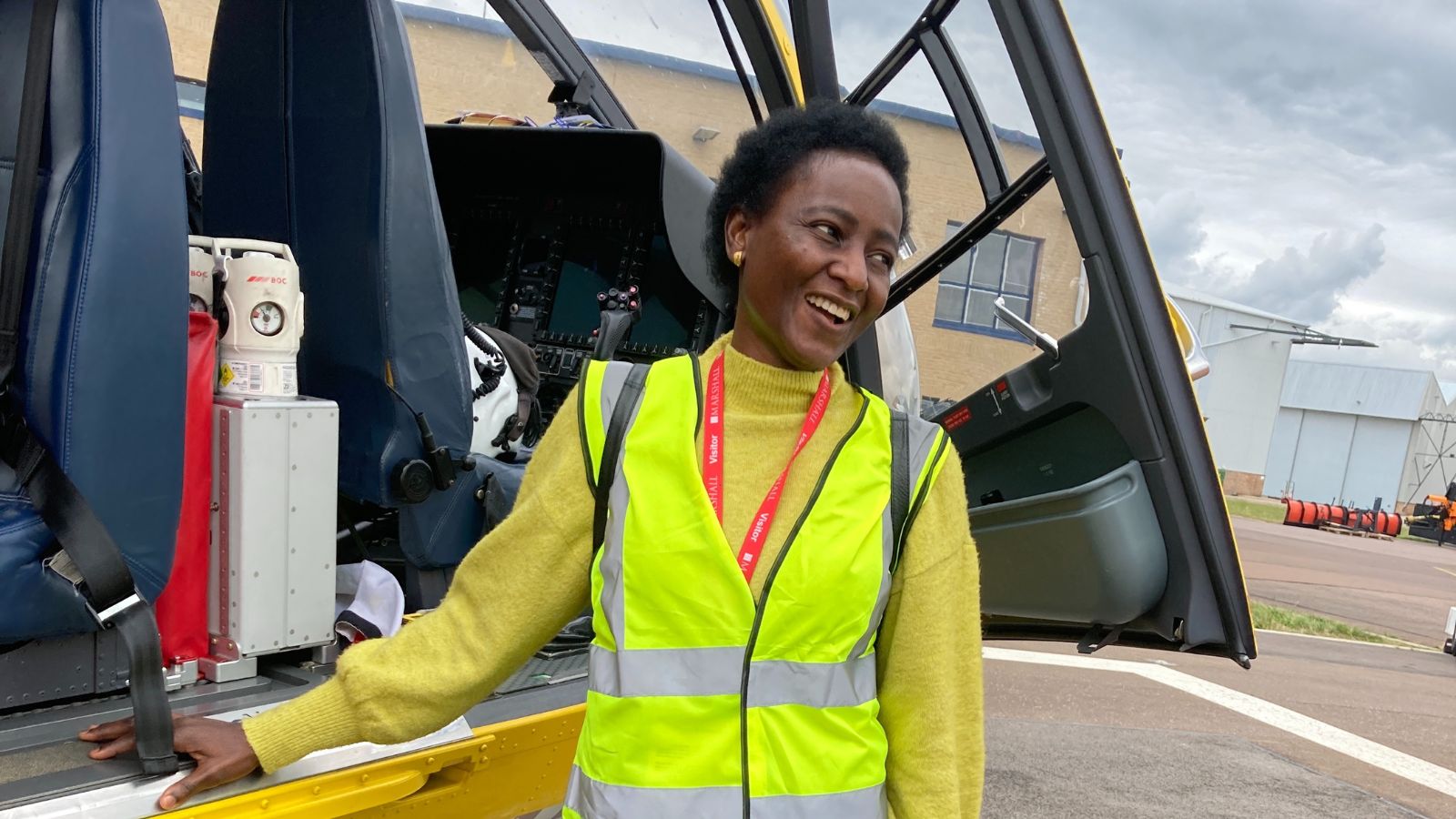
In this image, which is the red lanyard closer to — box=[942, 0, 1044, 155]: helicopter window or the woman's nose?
the woman's nose

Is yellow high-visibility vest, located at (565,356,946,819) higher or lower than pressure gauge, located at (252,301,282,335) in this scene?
lower

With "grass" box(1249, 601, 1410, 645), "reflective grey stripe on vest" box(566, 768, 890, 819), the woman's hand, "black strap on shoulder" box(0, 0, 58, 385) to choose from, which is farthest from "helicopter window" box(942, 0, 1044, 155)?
"grass" box(1249, 601, 1410, 645)

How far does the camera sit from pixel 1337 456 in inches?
1369

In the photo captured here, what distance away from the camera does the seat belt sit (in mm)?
1688

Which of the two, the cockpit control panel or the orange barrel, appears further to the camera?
the orange barrel

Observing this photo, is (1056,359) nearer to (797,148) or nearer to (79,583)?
(797,148)

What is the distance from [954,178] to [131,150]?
1.99 metres

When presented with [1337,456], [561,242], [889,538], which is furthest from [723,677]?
[1337,456]

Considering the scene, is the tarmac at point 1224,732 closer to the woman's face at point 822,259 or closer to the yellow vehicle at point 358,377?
the yellow vehicle at point 358,377

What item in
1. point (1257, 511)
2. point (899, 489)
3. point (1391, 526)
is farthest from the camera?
point (1257, 511)

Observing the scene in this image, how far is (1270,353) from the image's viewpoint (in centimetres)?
3344

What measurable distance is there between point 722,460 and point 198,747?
0.93 meters

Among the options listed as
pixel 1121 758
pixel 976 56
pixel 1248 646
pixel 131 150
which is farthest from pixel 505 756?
pixel 1121 758

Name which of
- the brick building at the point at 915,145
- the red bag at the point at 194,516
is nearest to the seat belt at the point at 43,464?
the red bag at the point at 194,516
